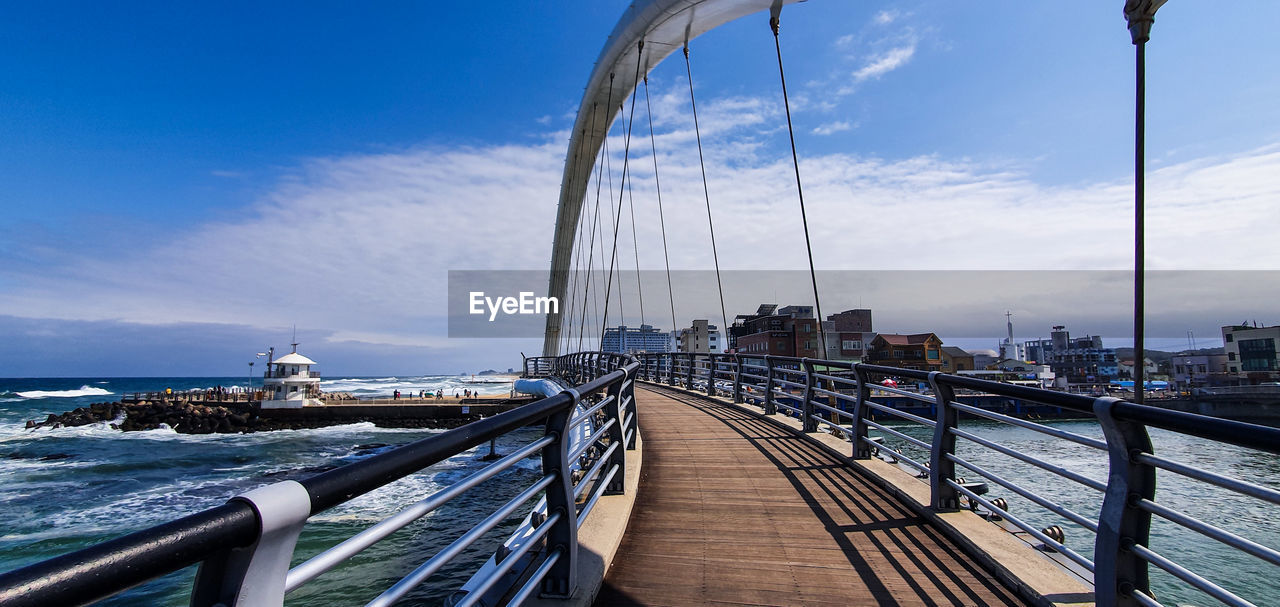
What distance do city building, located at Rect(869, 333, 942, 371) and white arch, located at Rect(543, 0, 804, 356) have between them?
30.9 metres

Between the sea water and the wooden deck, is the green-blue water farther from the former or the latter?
the sea water

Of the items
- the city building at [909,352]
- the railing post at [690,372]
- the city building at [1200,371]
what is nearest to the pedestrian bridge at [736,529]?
the railing post at [690,372]

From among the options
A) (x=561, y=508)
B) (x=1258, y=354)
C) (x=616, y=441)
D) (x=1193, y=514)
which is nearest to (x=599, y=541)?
(x=561, y=508)

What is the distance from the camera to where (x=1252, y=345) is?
2227cm

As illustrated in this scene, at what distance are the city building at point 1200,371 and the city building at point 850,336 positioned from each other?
19.1 meters

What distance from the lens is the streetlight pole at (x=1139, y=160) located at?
3.79 meters

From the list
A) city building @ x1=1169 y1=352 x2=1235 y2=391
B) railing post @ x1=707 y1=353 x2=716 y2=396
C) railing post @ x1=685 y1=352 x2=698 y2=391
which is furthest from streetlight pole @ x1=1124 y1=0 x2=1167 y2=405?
city building @ x1=1169 y1=352 x2=1235 y2=391

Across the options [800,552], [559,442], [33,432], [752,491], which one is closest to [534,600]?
[559,442]

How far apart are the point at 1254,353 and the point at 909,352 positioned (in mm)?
27225

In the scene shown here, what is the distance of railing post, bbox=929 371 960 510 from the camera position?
3.98m

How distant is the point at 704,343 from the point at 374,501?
49566mm

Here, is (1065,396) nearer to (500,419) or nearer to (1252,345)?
(500,419)

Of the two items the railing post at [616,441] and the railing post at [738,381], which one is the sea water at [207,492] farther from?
the railing post at [738,381]

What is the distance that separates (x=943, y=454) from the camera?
404 centimetres
